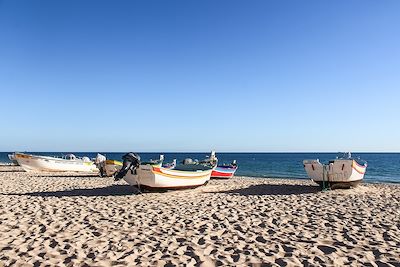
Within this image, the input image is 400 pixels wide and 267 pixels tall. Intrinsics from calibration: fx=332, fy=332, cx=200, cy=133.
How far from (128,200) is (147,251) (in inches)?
258

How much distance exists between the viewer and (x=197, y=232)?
25.5 feet

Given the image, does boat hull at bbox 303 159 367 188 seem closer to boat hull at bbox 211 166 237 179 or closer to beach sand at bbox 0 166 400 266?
beach sand at bbox 0 166 400 266

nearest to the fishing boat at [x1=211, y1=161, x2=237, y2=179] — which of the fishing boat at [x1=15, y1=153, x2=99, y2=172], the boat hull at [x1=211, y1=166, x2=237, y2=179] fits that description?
the boat hull at [x1=211, y1=166, x2=237, y2=179]

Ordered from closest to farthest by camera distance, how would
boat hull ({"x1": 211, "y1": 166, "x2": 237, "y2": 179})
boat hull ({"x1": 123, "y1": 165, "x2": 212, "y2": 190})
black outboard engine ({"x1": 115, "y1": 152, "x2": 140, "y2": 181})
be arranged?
boat hull ({"x1": 123, "y1": 165, "x2": 212, "y2": 190}), black outboard engine ({"x1": 115, "y1": 152, "x2": 140, "y2": 181}), boat hull ({"x1": 211, "y1": 166, "x2": 237, "y2": 179})

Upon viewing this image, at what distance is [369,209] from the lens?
35.8ft

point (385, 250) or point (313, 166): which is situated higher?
point (313, 166)

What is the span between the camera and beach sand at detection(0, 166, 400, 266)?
5.97 meters

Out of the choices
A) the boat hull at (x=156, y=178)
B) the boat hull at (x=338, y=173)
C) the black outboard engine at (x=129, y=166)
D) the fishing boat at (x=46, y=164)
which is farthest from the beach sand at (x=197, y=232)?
the fishing boat at (x=46, y=164)

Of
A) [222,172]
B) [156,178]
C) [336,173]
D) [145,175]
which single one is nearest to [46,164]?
[222,172]

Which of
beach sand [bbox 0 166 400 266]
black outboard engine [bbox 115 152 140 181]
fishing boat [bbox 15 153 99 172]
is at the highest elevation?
black outboard engine [bbox 115 152 140 181]

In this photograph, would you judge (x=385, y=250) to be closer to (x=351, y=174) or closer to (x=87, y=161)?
(x=351, y=174)

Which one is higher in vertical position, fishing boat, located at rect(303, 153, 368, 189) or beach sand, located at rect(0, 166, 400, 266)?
fishing boat, located at rect(303, 153, 368, 189)

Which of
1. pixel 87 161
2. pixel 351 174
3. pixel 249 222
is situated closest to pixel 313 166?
pixel 351 174

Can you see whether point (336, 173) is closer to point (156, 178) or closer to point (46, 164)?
point (156, 178)
